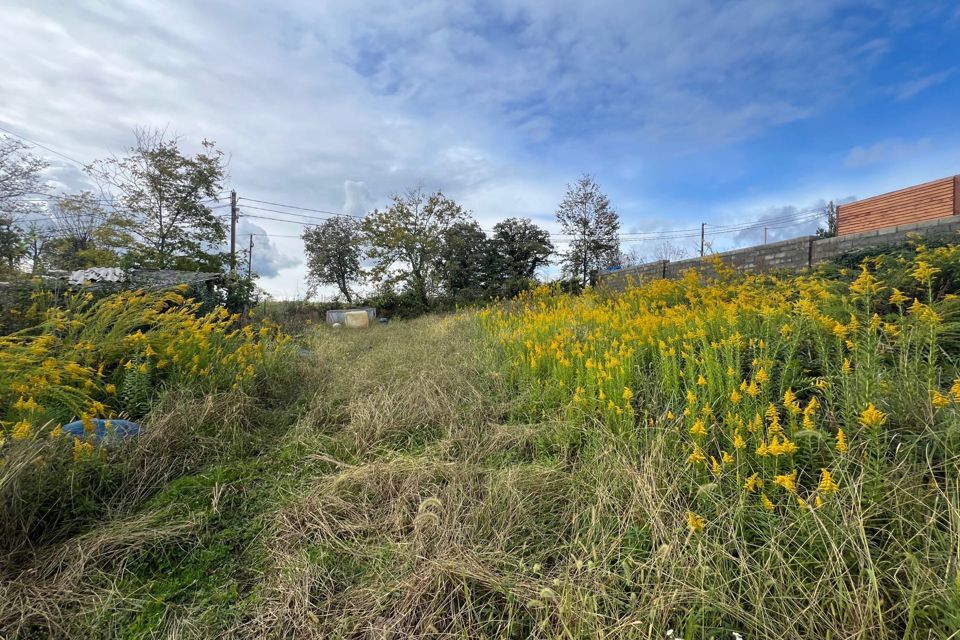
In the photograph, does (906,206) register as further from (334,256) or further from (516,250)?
(334,256)

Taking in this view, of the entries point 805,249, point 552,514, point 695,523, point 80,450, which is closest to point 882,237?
point 805,249

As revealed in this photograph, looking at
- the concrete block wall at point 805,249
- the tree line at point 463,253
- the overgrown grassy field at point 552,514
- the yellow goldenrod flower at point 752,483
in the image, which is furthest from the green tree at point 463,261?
the yellow goldenrod flower at point 752,483

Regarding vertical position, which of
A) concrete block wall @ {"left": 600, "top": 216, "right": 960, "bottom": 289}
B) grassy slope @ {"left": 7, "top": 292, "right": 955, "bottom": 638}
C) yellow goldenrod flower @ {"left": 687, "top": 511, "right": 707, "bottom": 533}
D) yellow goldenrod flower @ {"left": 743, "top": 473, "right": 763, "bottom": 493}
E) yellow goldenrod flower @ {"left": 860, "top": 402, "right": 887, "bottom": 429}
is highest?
concrete block wall @ {"left": 600, "top": 216, "right": 960, "bottom": 289}

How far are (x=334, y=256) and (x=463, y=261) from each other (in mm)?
7581

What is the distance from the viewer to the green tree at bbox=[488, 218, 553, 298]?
1742 cm

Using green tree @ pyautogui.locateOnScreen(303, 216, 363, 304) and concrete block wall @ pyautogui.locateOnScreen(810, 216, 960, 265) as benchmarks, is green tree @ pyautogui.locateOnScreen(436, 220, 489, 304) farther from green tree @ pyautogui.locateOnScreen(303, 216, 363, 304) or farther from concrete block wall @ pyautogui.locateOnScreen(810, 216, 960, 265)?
concrete block wall @ pyautogui.locateOnScreen(810, 216, 960, 265)

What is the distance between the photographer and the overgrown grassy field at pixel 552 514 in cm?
112

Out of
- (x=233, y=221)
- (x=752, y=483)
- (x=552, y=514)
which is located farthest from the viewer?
(x=233, y=221)

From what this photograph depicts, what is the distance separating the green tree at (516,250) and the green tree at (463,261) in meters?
0.48

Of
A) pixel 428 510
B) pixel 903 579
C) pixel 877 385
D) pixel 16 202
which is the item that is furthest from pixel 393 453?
pixel 16 202

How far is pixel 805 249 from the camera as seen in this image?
683 cm

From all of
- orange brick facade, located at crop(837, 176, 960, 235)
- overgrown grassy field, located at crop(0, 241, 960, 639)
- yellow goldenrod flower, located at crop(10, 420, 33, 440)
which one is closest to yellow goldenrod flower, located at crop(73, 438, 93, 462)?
overgrown grassy field, located at crop(0, 241, 960, 639)

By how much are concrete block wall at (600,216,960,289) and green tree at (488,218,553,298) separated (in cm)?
843

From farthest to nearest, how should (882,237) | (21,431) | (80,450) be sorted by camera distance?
(882,237), (80,450), (21,431)
